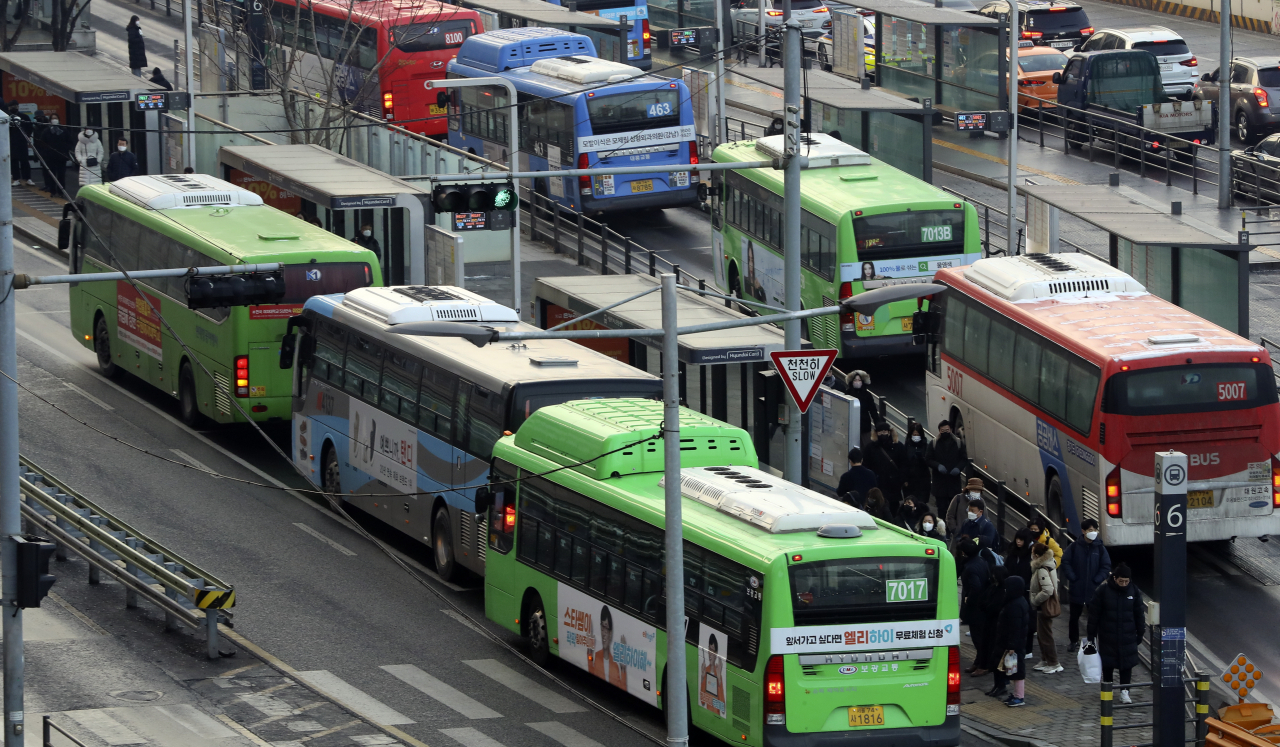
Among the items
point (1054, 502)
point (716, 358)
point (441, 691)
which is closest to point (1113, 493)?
point (1054, 502)

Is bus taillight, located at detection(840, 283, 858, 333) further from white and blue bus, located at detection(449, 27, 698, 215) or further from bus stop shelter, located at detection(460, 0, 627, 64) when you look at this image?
bus stop shelter, located at detection(460, 0, 627, 64)

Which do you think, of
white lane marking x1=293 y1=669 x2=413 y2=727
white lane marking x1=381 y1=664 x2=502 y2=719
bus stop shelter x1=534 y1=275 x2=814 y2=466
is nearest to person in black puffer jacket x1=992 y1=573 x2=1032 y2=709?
bus stop shelter x1=534 y1=275 x2=814 y2=466

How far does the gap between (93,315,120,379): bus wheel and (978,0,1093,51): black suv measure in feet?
107

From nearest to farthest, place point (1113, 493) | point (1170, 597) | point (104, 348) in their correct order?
point (1170, 597)
point (1113, 493)
point (104, 348)

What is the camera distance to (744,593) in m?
19.5

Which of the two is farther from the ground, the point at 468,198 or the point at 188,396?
the point at 468,198

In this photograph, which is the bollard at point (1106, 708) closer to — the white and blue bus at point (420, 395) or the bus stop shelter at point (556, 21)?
the white and blue bus at point (420, 395)

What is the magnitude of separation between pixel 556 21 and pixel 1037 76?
1152cm

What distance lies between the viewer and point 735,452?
74.4ft

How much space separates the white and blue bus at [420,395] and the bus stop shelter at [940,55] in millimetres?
A: 22277

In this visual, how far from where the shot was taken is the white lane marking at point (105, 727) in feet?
68.8

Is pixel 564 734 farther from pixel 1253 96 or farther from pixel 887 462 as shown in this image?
pixel 1253 96

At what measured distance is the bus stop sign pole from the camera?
2047cm

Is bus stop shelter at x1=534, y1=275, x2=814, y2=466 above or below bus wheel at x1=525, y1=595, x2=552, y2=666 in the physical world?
above
